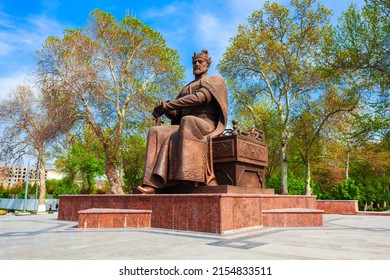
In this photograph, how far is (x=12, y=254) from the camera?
3988 millimetres

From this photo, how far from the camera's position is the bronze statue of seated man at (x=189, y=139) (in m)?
6.95

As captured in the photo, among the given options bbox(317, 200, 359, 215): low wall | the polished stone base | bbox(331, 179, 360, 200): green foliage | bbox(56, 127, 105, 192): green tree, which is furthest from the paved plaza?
bbox(331, 179, 360, 200): green foliage

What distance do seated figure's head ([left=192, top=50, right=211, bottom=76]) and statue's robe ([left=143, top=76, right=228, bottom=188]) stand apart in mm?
287

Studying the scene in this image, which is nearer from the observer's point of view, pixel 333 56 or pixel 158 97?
pixel 333 56

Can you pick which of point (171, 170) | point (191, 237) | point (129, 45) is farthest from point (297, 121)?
point (191, 237)

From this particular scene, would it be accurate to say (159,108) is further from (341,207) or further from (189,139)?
(341,207)

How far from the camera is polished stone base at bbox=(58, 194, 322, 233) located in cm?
593

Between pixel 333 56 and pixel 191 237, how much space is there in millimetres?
16027

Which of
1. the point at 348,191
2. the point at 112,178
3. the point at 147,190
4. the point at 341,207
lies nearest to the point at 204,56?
the point at 147,190

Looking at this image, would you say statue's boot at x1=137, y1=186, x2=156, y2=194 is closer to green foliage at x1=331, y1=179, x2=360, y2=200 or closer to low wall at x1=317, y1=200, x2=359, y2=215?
low wall at x1=317, y1=200, x2=359, y2=215

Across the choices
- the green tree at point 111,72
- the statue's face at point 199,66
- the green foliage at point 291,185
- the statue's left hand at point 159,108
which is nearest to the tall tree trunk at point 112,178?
the green tree at point 111,72

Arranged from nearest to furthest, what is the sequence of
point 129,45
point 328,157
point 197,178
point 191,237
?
point 191,237 < point 197,178 < point 129,45 < point 328,157

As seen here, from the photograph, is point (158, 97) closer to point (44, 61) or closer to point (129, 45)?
point (129, 45)

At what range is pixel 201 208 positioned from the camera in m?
6.12
